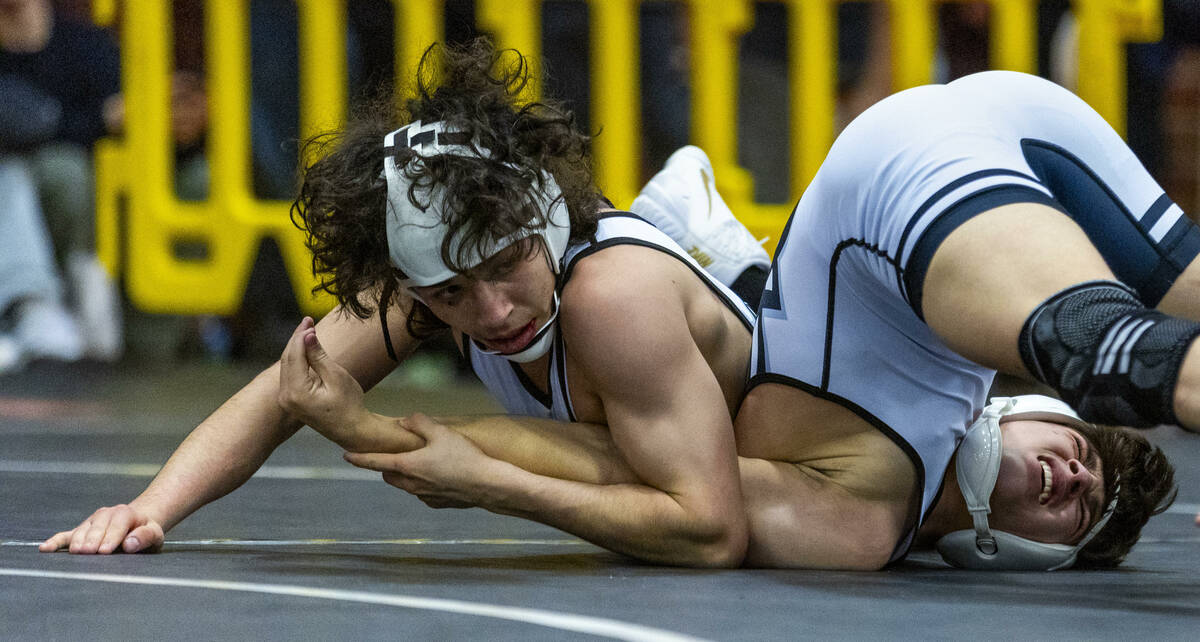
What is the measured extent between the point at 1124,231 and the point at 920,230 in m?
0.42

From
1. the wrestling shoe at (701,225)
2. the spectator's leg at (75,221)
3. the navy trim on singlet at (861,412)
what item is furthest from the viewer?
the spectator's leg at (75,221)

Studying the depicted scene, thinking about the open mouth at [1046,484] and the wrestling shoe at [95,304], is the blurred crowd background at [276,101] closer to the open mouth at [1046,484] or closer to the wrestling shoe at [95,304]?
the wrestling shoe at [95,304]

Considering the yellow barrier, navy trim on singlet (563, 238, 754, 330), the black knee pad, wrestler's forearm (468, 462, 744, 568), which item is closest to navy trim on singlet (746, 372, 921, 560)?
navy trim on singlet (563, 238, 754, 330)

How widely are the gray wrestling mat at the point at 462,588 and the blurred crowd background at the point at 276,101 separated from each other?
Result: 3.76m

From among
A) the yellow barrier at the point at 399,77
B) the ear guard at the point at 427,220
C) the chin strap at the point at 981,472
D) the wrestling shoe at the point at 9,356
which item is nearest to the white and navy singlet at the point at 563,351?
the ear guard at the point at 427,220

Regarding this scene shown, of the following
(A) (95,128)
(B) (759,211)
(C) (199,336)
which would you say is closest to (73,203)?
(A) (95,128)

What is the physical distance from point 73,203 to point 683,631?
6036 millimetres

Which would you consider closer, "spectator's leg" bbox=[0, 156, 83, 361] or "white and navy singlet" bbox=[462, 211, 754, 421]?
"white and navy singlet" bbox=[462, 211, 754, 421]

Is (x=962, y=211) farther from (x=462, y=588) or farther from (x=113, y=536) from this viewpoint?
(x=113, y=536)

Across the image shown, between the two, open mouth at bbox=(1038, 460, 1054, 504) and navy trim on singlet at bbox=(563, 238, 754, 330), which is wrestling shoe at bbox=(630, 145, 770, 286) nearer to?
navy trim on singlet at bbox=(563, 238, 754, 330)

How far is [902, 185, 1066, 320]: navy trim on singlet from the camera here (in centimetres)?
187

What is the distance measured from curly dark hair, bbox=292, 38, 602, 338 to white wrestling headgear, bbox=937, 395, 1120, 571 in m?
0.70

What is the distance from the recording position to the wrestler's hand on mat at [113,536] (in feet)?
7.20

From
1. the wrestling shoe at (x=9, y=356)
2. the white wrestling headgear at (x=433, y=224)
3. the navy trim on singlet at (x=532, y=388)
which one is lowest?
the wrestling shoe at (x=9, y=356)
